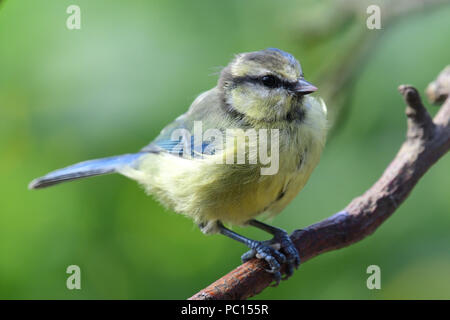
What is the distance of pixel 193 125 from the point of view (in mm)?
2469

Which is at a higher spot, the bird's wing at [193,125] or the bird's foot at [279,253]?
the bird's wing at [193,125]

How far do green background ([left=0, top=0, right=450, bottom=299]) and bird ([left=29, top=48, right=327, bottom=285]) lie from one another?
178mm

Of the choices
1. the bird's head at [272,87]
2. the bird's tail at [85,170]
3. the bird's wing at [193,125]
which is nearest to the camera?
the bird's head at [272,87]

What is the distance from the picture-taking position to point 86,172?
2473 mm

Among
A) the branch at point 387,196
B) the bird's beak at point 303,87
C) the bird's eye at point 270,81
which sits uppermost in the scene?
the bird's eye at point 270,81

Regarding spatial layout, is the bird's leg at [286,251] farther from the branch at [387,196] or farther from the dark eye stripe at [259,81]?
the dark eye stripe at [259,81]

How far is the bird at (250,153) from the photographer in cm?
212

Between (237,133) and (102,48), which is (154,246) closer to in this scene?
(237,133)

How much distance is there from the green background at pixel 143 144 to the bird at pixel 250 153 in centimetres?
18

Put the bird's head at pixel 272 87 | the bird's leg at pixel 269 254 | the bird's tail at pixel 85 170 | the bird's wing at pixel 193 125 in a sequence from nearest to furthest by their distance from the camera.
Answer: the bird's leg at pixel 269 254, the bird's head at pixel 272 87, the bird's wing at pixel 193 125, the bird's tail at pixel 85 170

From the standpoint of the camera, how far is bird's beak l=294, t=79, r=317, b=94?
6.96 feet

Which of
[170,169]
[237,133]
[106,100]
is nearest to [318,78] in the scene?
[237,133]

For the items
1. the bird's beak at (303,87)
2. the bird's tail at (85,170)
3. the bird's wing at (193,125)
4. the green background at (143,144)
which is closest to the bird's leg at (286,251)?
the green background at (143,144)

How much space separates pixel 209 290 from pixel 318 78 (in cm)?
118
